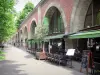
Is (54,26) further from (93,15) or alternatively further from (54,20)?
(93,15)

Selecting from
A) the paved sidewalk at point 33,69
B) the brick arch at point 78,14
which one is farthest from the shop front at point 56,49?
the brick arch at point 78,14

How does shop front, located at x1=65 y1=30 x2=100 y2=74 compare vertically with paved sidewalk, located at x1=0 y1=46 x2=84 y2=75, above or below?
above

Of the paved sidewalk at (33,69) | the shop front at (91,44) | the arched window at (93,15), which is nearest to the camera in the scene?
the shop front at (91,44)

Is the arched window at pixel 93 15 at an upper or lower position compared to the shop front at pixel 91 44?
upper

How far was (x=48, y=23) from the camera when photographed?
34.0m

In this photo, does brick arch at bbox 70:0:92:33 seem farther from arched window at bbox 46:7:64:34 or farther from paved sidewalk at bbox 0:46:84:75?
arched window at bbox 46:7:64:34

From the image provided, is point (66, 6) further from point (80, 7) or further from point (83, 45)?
point (83, 45)

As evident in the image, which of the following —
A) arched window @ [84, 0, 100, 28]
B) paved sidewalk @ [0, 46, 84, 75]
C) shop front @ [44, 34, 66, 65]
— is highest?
arched window @ [84, 0, 100, 28]

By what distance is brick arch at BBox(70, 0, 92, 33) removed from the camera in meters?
20.4

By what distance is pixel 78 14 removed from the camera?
20984 mm

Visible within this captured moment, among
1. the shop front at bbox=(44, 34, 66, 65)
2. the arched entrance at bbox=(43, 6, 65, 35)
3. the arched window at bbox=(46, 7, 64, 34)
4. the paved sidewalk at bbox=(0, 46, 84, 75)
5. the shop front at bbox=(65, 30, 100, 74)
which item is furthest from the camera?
the arched entrance at bbox=(43, 6, 65, 35)

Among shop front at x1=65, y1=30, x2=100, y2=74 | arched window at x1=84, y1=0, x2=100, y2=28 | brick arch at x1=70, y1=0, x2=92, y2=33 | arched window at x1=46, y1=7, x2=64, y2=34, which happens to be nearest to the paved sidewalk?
shop front at x1=65, y1=30, x2=100, y2=74

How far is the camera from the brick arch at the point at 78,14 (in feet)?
66.9

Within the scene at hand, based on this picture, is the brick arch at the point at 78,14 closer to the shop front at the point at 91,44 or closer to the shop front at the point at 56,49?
the shop front at the point at 91,44
